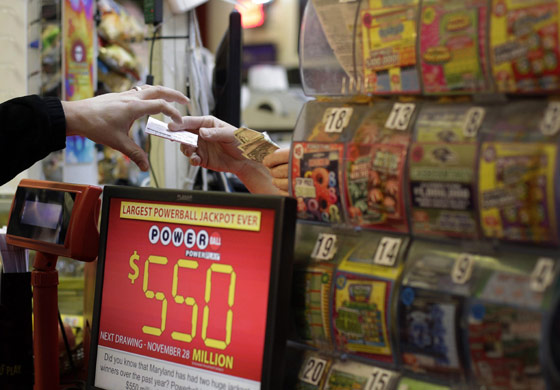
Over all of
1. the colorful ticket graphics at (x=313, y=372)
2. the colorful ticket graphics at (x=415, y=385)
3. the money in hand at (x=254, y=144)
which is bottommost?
the colorful ticket graphics at (x=313, y=372)

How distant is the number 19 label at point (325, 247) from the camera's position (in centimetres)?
112

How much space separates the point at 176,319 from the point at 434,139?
22.0 inches

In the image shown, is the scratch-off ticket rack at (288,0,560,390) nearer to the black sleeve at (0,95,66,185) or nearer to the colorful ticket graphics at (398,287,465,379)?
the colorful ticket graphics at (398,287,465,379)

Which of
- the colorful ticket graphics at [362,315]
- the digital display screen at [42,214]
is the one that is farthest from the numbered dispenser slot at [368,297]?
the digital display screen at [42,214]

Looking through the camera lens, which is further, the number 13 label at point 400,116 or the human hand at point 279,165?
the human hand at point 279,165

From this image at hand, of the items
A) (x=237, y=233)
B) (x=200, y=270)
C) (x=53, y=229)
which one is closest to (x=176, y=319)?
(x=200, y=270)

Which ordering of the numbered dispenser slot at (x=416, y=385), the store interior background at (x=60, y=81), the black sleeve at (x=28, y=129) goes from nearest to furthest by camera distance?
the numbered dispenser slot at (x=416, y=385) → the black sleeve at (x=28, y=129) → the store interior background at (x=60, y=81)

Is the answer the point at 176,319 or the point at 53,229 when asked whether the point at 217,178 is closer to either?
the point at 53,229

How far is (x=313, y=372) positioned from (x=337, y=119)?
0.43m

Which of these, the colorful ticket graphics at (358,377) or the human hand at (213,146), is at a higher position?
the human hand at (213,146)

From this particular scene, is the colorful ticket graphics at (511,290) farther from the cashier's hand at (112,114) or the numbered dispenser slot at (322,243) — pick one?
the cashier's hand at (112,114)

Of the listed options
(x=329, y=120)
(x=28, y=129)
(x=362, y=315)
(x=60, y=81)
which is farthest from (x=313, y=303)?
(x=60, y=81)

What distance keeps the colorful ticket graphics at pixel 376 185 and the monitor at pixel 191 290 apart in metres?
0.11

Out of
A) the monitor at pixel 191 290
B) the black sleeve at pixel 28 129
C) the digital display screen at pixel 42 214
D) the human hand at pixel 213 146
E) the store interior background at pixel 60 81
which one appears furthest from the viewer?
the store interior background at pixel 60 81
